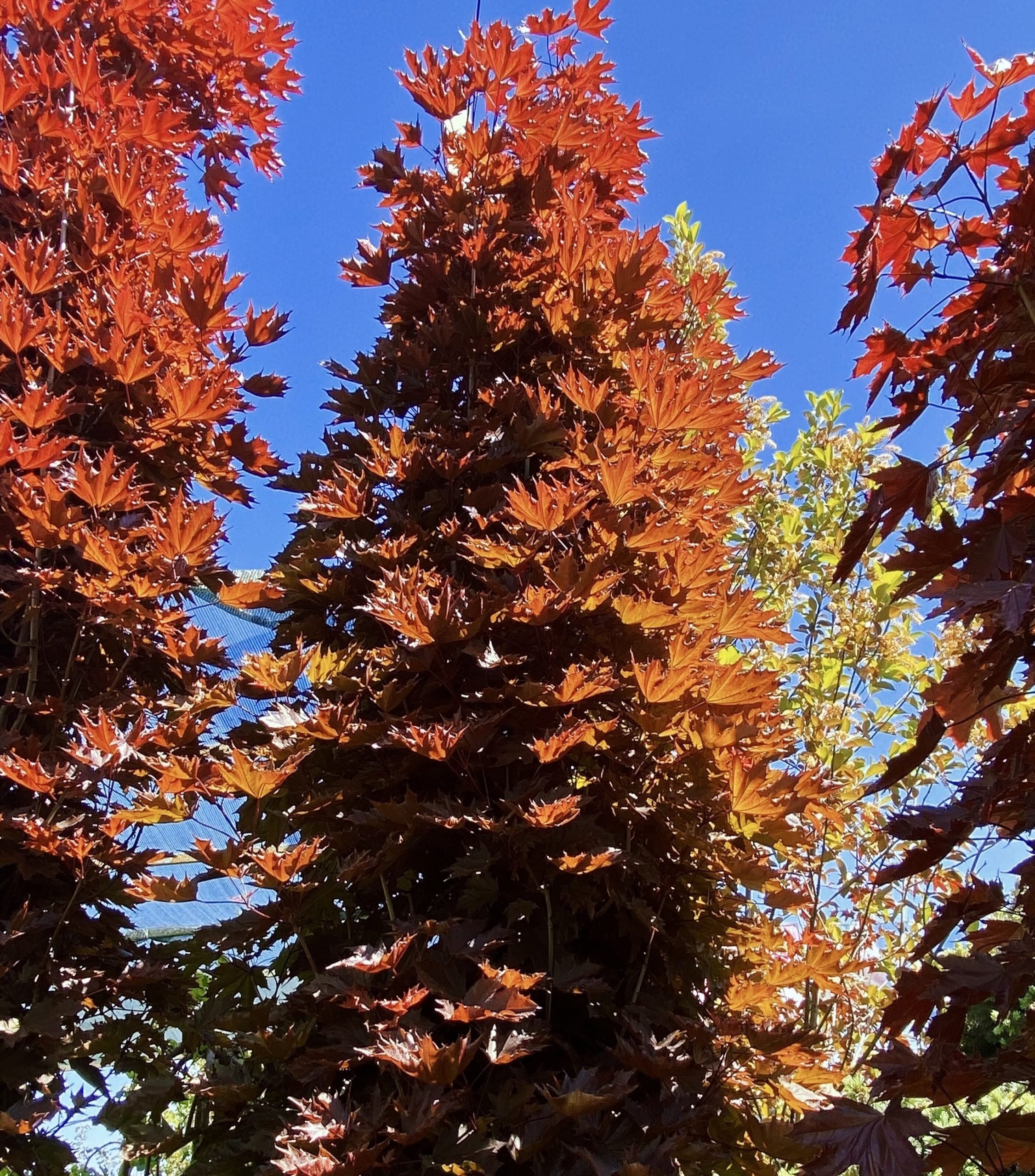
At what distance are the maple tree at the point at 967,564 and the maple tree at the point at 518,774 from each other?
380mm

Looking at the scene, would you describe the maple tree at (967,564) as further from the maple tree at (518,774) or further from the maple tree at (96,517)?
the maple tree at (96,517)

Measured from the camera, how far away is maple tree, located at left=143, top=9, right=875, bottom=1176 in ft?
5.07

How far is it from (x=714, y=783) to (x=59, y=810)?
5.14 ft

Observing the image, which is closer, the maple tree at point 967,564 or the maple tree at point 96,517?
the maple tree at point 967,564

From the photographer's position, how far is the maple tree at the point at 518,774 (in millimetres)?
1546

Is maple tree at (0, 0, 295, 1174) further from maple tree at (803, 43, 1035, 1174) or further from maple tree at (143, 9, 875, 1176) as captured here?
maple tree at (803, 43, 1035, 1174)

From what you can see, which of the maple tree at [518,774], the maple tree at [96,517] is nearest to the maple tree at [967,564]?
the maple tree at [518,774]

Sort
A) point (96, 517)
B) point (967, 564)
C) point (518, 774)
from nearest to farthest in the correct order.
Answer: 1. point (967, 564)
2. point (518, 774)
3. point (96, 517)

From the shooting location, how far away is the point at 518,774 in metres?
1.88

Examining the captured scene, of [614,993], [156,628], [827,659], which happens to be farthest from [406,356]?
[827,659]

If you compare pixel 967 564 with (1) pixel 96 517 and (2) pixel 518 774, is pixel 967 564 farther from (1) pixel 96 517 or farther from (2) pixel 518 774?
(1) pixel 96 517

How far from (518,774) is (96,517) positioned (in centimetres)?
128

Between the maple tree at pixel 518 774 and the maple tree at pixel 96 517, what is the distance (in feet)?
0.92

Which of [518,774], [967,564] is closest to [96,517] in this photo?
[518,774]
